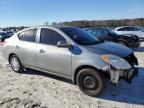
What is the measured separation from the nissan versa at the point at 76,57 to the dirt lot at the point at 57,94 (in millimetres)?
354

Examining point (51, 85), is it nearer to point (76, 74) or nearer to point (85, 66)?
point (76, 74)

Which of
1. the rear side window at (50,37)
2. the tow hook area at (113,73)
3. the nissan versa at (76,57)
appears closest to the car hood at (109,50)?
the nissan versa at (76,57)

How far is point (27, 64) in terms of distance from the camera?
704cm

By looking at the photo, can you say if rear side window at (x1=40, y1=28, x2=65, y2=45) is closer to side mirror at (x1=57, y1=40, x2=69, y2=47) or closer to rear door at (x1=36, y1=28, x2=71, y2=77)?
rear door at (x1=36, y1=28, x2=71, y2=77)

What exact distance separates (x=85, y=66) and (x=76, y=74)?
1.31 feet

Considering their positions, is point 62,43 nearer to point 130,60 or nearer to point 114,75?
point 114,75

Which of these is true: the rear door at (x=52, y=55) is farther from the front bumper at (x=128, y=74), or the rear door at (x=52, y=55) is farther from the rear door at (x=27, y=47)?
the front bumper at (x=128, y=74)

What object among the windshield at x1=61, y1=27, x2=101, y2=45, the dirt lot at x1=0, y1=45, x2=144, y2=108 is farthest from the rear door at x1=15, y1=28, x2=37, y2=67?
the windshield at x1=61, y1=27, x2=101, y2=45

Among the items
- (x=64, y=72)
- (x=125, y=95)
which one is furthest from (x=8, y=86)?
(x=125, y=95)

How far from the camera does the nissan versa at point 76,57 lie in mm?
5066

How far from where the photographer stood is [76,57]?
545cm

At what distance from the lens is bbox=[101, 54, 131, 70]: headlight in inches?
196

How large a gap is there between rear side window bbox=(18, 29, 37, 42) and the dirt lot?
1274mm

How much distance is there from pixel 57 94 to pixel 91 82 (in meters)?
0.93
